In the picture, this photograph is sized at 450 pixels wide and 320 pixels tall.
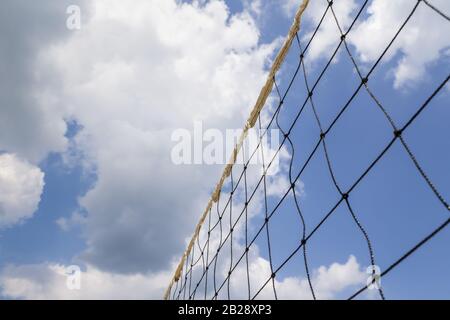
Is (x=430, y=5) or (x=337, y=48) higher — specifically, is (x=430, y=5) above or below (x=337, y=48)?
below

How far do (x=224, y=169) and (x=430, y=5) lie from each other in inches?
92.8

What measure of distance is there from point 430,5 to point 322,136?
0.84 m
